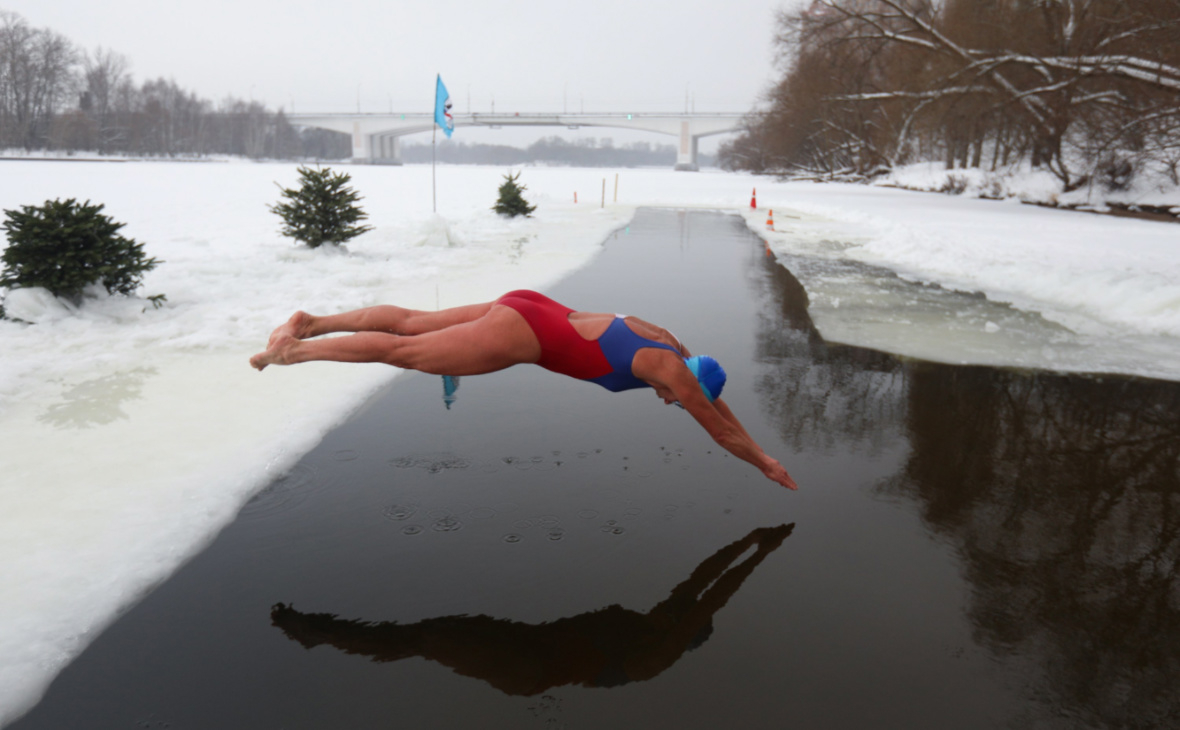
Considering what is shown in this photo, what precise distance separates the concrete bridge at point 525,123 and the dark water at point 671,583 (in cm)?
11618

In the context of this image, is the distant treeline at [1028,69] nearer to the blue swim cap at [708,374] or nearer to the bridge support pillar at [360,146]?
the blue swim cap at [708,374]

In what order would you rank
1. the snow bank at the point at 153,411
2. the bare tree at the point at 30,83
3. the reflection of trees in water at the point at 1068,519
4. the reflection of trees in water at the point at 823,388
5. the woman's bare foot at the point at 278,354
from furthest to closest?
1. the bare tree at the point at 30,83
2. the reflection of trees in water at the point at 823,388
3. the woman's bare foot at the point at 278,354
4. the snow bank at the point at 153,411
5. the reflection of trees in water at the point at 1068,519

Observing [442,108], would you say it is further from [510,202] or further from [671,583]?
[671,583]

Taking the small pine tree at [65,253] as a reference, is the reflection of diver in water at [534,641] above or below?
below

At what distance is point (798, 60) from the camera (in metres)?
34.6

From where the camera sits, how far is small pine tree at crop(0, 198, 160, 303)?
7.48m

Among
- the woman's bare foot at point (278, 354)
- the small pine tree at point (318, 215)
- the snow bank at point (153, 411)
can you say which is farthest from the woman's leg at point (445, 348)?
the small pine tree at point (318, 215)

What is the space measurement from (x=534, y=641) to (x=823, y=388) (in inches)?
163

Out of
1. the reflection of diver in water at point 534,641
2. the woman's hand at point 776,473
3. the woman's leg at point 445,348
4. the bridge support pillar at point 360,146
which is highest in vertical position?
the bridge support pillar at point 360,146

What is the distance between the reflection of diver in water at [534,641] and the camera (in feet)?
8.69

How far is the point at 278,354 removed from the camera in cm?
371

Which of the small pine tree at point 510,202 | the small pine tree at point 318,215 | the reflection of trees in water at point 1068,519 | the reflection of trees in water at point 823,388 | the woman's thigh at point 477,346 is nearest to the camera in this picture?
the reflection of trees in water at point 1068,519

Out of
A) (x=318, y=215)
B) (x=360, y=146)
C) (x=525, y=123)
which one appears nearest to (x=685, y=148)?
(x=525, y=123)

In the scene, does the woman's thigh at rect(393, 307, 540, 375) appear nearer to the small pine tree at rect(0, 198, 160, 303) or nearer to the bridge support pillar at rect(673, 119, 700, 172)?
the small pine tree at rect(0, 198, 160, 303)
